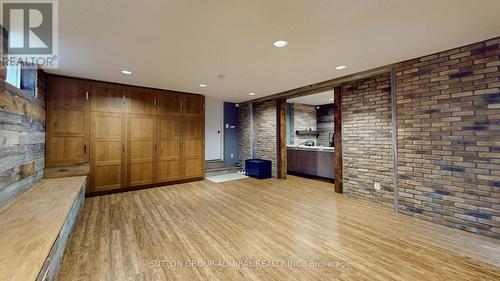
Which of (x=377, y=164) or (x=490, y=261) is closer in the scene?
(x=490, y=261)

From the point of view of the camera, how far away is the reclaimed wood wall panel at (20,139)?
7.28ft

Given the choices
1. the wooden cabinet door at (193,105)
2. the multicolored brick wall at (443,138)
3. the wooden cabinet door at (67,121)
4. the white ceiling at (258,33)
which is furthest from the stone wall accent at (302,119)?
the wooden cabinet door at (67,121)

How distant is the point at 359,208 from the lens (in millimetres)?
3553

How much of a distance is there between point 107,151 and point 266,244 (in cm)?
401

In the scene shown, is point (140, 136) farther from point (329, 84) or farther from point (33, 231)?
point (329, 84)

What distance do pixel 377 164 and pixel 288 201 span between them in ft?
5.78

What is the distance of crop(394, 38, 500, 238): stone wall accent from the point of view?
2521 mm

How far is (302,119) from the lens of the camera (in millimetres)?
8156

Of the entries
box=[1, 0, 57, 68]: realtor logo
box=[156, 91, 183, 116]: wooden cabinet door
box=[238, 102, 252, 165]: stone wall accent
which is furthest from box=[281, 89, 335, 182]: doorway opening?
box=[1, 0, 57, 68]: realtor logo

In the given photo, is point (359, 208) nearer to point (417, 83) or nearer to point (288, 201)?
point (288, 201)

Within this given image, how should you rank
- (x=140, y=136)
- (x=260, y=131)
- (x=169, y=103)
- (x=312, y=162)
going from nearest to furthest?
(x=140, y=136), (x=169, y=103), (x=312, y=162), (x=260, y=131)

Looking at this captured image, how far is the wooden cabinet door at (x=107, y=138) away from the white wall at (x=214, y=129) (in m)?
2.59

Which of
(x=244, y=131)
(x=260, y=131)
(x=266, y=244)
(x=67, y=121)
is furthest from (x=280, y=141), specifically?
(x=67, y=121)

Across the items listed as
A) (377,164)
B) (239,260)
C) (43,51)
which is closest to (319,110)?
(377,164)
